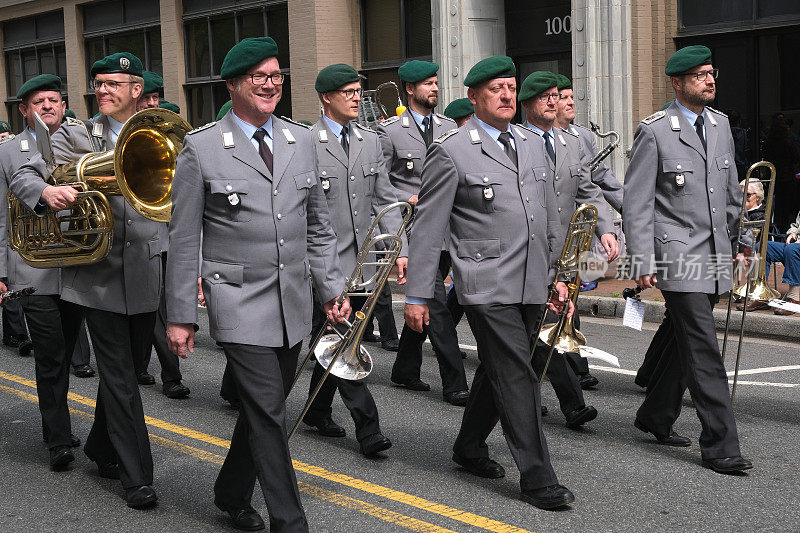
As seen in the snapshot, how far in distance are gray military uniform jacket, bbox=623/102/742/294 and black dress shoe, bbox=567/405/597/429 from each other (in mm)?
1080

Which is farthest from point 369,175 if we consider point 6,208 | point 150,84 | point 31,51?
point 31,51

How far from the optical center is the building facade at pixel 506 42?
A: 1538 centimetres

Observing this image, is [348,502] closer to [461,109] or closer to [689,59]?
[689,59]

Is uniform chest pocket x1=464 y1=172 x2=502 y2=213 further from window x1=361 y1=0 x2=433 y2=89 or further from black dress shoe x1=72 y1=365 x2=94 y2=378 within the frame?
window x1=361 y1=0 x2=433 y2=89

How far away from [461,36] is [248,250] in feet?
44.0

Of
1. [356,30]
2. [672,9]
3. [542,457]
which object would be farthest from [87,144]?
[356,30]

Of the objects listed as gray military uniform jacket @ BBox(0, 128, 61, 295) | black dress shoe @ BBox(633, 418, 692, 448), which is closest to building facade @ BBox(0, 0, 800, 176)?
black dress shoe @ BBox(633, 418, 692, 448)

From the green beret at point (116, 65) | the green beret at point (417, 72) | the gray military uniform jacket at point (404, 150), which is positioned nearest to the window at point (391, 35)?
the green beret at point (417, 72)

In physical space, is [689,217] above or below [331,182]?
below

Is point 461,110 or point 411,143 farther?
point 461,110

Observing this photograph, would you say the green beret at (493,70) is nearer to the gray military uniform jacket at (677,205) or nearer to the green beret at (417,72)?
the gray military uniform jacket at (677,205)

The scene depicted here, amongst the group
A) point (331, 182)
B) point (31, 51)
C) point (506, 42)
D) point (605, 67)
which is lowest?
point (331, 182)

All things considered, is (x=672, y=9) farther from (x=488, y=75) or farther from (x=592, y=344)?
(x=488, y=75)

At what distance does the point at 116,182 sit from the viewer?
19.0 ft
